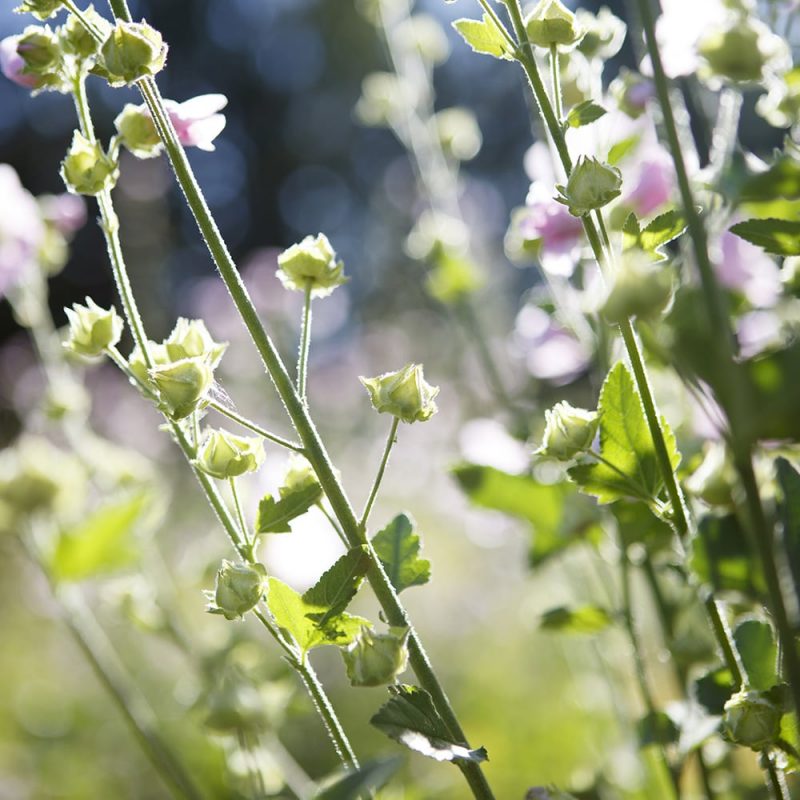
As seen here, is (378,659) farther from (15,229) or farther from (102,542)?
(15,229)

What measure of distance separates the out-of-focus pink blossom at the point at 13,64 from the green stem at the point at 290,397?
0.37ft

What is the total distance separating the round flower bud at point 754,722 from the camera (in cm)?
37

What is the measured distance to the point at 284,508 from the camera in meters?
0.41

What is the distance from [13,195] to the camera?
0.78m

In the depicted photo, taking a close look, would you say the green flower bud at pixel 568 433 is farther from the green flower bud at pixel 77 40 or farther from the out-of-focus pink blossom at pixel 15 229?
the out-of-focus pink blossom at pixel 15 229

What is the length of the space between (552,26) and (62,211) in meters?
0.53

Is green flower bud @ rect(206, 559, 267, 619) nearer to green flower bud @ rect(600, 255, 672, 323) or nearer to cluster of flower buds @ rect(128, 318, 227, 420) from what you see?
cluster of flower buds @ rect(128, 318, 227, 420)

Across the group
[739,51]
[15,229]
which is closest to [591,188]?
[739,51]

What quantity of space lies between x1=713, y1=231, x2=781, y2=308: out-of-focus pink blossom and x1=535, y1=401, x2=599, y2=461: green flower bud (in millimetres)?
227

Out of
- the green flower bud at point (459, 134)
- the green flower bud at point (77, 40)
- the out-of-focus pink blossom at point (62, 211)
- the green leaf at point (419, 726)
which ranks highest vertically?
the green flower bud at point (77, 40)

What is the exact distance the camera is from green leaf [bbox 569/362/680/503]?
41cm

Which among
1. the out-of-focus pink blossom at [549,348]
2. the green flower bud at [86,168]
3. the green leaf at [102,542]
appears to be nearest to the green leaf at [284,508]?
the green flower bud at [86,168]

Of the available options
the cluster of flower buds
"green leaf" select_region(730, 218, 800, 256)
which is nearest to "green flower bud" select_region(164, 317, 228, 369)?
the cluster of flower buds

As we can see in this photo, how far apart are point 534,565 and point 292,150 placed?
8.26 metres
